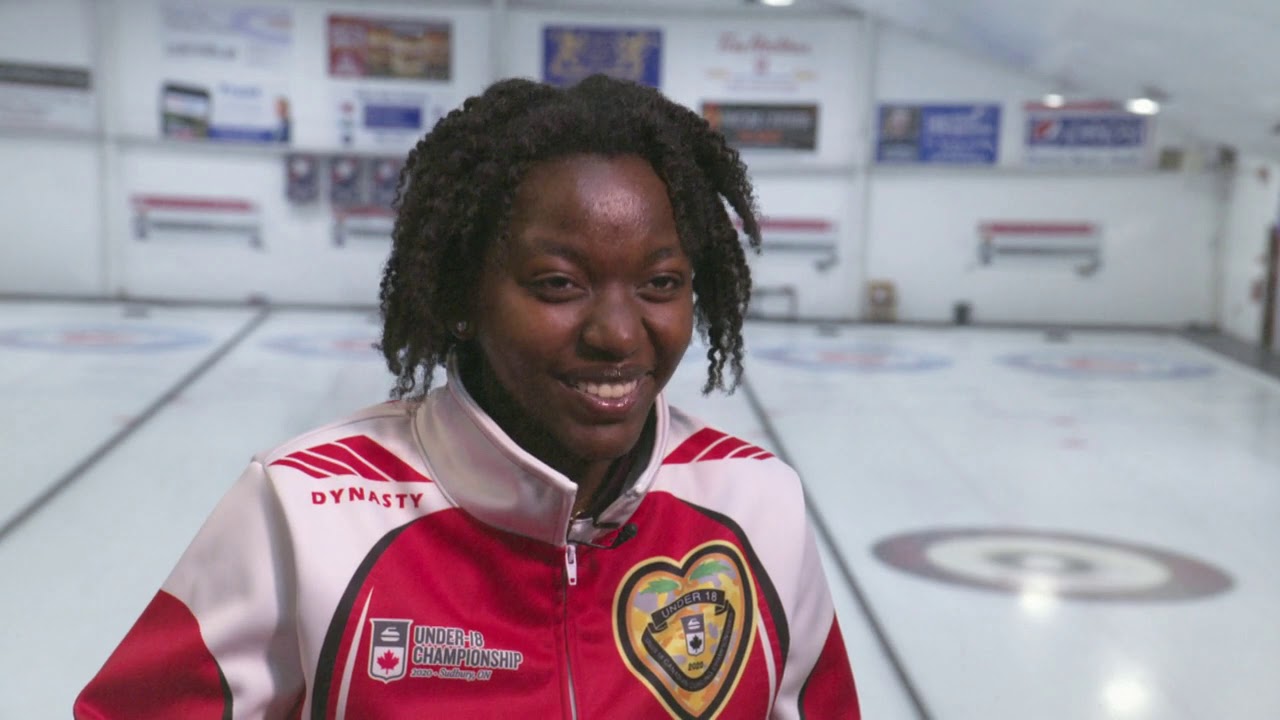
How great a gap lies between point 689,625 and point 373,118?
10129mm

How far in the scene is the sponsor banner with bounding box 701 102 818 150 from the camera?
10.9 meters

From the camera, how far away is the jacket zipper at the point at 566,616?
3.67 ft

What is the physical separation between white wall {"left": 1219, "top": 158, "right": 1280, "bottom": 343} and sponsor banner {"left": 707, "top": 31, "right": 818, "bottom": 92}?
3.39 metres

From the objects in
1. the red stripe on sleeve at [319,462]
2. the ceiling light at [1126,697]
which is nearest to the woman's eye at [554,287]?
the red stripe on sleeve at [319,462]

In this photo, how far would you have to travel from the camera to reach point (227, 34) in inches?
424

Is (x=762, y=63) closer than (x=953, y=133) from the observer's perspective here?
No

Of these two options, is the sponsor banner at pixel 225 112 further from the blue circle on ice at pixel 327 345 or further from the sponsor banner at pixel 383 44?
the blue circle on ice at pixel 327 345

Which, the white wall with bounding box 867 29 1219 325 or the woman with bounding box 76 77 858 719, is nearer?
the woman with bounding box 76 77 858 719

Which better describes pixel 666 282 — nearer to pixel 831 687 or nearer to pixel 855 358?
pixel 831 687

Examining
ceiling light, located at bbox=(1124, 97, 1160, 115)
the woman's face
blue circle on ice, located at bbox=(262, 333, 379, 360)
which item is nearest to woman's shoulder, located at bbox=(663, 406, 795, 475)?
the woman's face

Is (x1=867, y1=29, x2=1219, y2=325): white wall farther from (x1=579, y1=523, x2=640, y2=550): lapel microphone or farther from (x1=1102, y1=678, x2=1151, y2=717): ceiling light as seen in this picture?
(x1=579, y1=523, x2=640, y2=550): lapel microphone

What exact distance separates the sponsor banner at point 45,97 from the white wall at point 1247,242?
890 cm

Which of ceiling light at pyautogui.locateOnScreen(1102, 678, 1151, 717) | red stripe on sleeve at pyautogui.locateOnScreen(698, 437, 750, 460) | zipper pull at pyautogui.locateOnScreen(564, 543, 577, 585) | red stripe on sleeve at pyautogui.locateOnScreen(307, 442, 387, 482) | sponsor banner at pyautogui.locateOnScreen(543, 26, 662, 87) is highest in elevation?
sponsor banner at pyautogui.locateOnScreen(543, 26, 662, 87)

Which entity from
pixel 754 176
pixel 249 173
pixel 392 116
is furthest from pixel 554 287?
pixel 249 173
